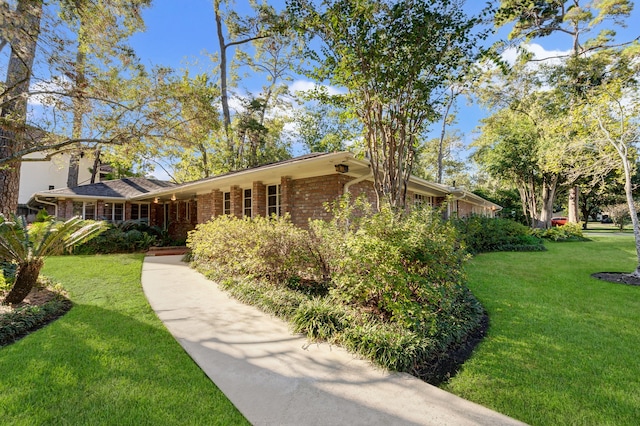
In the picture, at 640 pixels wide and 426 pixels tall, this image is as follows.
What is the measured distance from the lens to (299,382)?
2826 millimetres

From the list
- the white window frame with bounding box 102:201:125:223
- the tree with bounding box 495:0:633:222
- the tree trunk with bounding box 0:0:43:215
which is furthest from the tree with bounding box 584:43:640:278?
the white window frame with bounding box 102:201:125:223

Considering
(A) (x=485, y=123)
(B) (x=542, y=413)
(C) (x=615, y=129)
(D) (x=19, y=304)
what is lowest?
(B) (x=542, y=413)

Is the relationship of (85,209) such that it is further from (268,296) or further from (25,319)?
(268,296)

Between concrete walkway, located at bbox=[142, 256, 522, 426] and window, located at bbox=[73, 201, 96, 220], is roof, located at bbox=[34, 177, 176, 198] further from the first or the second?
concrete walkway, located at bbox=[142, 256, 522, 426]

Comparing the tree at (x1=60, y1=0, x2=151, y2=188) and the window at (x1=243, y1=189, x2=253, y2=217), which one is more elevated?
the tree at (x1=60, y1=0, x2=151, y2=188)

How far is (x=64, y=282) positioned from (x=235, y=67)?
18517 mm

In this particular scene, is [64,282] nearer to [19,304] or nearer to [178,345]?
[19,304]

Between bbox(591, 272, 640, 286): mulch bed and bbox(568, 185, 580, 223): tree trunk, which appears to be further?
bbox(568, 185, 580, 223): tree trunk

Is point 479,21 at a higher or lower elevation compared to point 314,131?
lower

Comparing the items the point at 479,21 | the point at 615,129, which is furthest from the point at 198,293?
the point at 615,129

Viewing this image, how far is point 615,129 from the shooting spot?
757cm

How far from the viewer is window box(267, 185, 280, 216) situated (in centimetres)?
995

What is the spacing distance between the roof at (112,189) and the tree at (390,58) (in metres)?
15.2

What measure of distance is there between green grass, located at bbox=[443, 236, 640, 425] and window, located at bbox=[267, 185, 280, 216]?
6.25 meters
